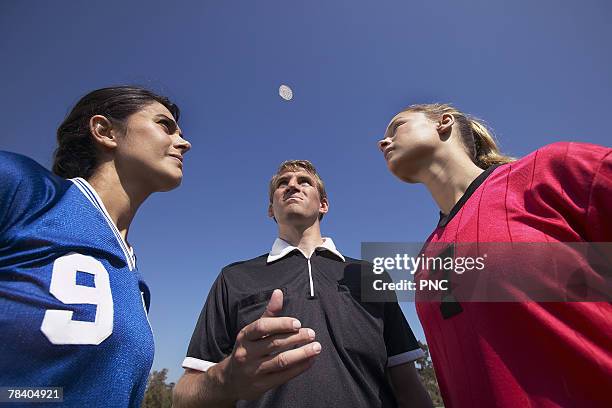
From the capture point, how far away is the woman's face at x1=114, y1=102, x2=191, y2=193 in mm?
2732

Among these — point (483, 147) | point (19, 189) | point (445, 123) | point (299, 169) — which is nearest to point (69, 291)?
point (19, 189)

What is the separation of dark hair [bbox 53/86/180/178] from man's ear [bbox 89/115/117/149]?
1.9 inches

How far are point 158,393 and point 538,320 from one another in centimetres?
6469

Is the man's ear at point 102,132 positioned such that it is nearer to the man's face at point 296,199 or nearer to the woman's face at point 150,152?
the woman's face at point 150,152

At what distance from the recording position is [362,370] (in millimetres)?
2811

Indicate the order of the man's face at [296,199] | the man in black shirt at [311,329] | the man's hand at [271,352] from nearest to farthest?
the man's hand at [271,352] → the man in black shirt at [311,329] → the man's face at [296,199]

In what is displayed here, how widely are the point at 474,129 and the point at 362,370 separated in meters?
2.49

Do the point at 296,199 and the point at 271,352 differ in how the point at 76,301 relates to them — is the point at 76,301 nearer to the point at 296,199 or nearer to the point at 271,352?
the point at 271,352

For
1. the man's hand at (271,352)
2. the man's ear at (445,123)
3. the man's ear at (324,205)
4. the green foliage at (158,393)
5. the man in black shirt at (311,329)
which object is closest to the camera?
the man's hand at (271,352)

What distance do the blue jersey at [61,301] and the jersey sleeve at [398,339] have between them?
2021mm

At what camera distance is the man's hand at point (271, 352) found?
163 centimetres

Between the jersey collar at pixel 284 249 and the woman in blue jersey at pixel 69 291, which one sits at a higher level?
the jersey collar at pixel 284 249

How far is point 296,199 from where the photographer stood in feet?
12.8

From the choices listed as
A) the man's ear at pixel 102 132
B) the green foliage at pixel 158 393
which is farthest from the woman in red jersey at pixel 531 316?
the green foliage at pixel 158 393
